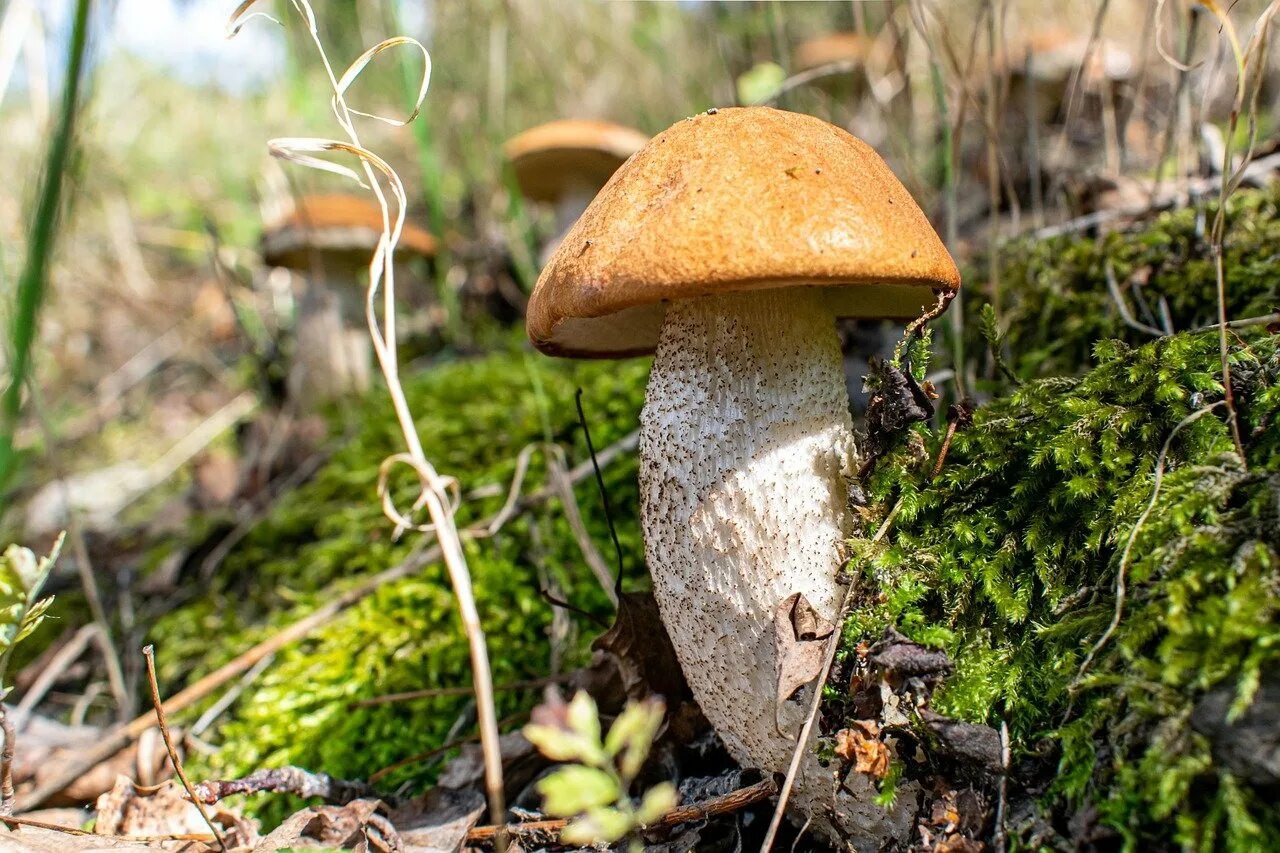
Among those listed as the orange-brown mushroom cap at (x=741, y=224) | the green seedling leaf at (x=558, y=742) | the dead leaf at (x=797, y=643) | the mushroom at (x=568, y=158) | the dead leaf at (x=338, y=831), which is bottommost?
the dead leaf at (x=338, y=831)

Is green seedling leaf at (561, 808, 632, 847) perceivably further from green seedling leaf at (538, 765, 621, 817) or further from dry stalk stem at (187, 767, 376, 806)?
dry stalk stem at (187, 767, 376, 806)

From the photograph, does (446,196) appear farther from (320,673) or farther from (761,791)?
(761,791)

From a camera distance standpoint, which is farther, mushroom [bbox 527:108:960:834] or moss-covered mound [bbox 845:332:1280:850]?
mushroom [bbox 527:108:960:834]

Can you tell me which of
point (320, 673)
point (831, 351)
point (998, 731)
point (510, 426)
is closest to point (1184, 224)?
point (831, 351)

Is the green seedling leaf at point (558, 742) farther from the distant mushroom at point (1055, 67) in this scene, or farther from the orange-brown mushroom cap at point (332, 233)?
the distant mushroom at point (1055, 67)

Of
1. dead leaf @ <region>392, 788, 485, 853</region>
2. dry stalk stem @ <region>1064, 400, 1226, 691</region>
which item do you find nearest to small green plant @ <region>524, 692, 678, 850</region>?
dry stalk stem @ <region>1064, 400, 1226, 691</region>

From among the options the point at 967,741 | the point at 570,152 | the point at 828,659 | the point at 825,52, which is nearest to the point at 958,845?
the point at 967,741

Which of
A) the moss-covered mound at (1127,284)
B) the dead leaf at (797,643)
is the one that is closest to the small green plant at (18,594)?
the dead leaf at (797,643)
